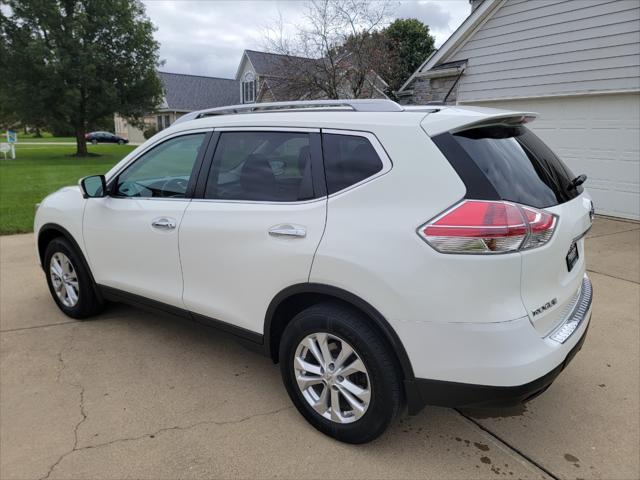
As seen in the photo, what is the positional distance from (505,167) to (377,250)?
0.73 meters

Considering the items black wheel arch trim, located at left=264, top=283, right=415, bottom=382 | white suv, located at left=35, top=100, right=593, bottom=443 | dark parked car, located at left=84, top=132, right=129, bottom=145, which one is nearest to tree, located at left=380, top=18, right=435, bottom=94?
white suv, located at left=35, top=100, right=593, bottom=443

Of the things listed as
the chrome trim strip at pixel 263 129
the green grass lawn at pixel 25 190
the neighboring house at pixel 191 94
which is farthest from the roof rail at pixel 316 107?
the neighboring house at pixel 191 94

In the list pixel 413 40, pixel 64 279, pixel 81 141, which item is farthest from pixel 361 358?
pixel 81 141

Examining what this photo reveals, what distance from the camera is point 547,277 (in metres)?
2.22

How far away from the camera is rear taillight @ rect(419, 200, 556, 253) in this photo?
205 cm

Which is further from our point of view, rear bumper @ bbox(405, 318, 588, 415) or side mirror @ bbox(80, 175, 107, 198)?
side mirror @ bbox(80, 175, 107, 198)

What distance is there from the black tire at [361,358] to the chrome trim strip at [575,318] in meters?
0.78

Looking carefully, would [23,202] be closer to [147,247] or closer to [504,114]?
[147,247]

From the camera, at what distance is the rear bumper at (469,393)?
83.9 inches

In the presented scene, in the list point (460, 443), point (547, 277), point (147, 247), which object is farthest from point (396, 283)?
point (147, 247)

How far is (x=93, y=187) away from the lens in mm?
3721

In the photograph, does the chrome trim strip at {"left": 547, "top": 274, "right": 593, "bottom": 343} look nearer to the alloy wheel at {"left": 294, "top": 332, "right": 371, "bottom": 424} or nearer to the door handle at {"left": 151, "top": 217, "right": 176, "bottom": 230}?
the alloy wheel at {"left": 294, "top": 332, "right": 371, "bottom": 424}

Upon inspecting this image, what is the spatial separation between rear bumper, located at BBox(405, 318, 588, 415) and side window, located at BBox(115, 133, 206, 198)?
6.41ft

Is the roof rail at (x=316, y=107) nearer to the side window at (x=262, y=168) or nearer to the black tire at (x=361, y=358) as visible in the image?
the side window at (x=262, y=168)
